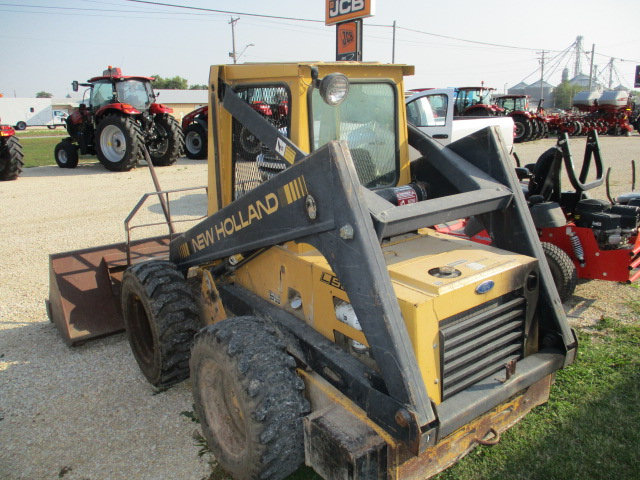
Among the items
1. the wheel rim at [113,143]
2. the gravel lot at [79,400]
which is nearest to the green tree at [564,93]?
the wheel rim at [113,143]

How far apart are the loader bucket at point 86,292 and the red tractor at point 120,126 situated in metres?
9.82

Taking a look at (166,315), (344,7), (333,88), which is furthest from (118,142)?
(333,88)

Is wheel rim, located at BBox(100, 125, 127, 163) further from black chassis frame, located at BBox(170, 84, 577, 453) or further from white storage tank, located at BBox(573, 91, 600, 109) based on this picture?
white storage tank, located at BBox(573, 91, 600, 109)

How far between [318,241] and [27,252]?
6.70 m

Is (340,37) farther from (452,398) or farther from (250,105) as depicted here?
(452,398)

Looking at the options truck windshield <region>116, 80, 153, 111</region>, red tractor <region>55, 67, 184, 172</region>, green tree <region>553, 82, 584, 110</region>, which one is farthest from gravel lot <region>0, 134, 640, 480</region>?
green tree <region>553, 82, 584, 110</region>

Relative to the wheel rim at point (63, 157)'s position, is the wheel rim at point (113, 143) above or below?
above

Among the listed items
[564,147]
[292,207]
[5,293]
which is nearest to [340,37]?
[564,147]

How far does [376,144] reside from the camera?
3100 mm

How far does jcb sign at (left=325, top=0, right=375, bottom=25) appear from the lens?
10.1 metres

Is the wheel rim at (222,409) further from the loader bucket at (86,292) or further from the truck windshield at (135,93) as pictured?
the truck windshield at (135,93)

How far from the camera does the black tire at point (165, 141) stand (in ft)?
49.3

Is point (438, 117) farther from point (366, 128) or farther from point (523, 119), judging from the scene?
point (523, 119)

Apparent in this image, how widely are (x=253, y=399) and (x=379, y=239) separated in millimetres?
975
